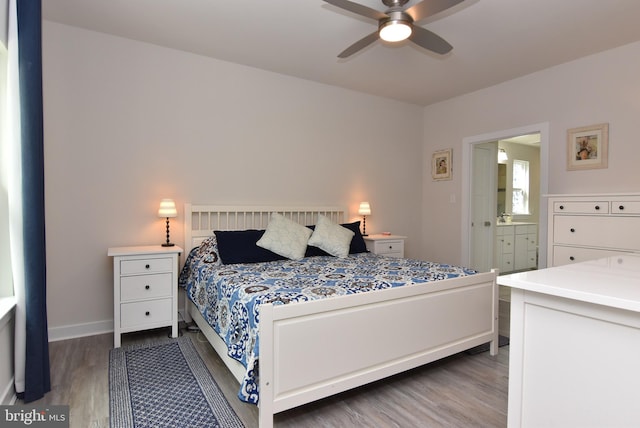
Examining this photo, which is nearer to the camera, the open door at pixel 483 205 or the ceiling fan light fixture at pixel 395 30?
the ceiling fan light fixture at pixel 395 30

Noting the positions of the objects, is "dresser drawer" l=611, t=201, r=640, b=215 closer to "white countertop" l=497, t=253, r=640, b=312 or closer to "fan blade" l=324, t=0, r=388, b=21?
"white countertop" l=497, t=253, r=640, b=312

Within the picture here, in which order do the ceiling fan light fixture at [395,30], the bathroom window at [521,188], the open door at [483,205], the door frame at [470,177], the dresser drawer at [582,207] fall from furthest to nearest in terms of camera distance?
1. the bathroom window at [521,188]
2. the open door at [483,205]
3. the door frame at [470,177]
4. the dresser drawer at [582,207]
5. the ceiling fan light fixture at [395,30]

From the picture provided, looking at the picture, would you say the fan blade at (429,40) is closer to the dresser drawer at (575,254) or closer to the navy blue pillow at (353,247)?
the navy blue pillow at (353,247)

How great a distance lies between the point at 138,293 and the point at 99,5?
222 centimetres

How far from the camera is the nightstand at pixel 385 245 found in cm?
418

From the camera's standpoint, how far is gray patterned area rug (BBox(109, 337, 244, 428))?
1840mm

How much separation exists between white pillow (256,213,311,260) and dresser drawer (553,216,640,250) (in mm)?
2351

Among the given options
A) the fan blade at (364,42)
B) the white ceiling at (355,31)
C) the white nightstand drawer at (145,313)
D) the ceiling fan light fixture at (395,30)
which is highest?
the white ceiling at (355,31)

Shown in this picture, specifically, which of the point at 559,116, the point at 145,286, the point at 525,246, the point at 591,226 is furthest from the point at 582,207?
the point at 145,286

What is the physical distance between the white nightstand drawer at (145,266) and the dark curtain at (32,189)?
73cm

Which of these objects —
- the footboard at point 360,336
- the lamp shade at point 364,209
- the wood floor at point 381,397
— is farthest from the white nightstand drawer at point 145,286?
the lamp shade at point 364,209

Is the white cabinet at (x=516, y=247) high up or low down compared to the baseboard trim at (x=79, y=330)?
up

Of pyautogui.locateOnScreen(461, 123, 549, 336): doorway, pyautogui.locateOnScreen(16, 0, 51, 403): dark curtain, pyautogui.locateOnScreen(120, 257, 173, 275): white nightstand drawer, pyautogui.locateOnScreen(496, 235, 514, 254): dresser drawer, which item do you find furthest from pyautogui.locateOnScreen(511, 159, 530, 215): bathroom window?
pyautogui.locateOnScreen(16, 0, 51, 403): dark curtain

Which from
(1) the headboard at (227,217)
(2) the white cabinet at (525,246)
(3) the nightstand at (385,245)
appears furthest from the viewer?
(2) the white cabinet at (525,246)
